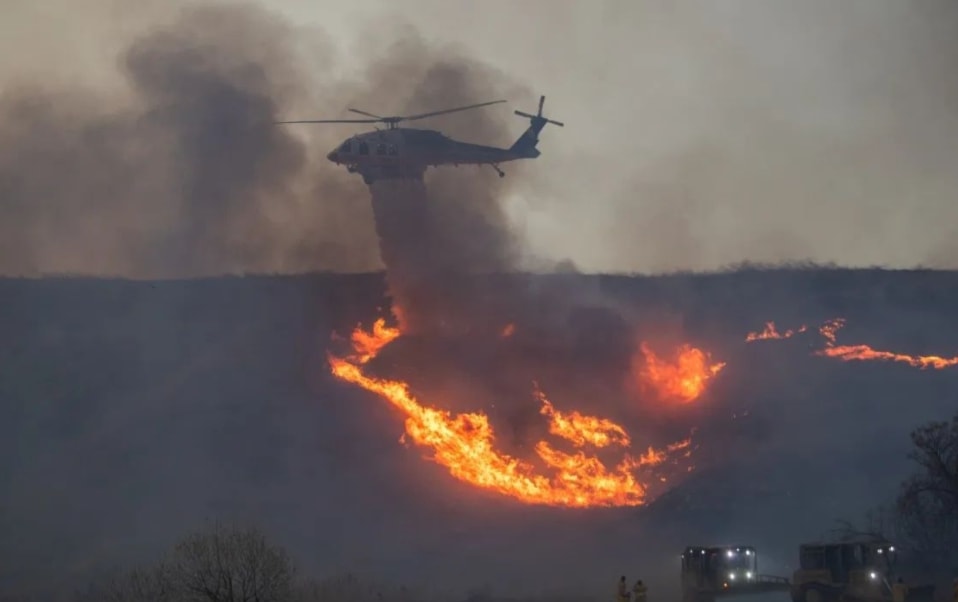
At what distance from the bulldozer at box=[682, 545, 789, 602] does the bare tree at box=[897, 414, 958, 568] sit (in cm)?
969

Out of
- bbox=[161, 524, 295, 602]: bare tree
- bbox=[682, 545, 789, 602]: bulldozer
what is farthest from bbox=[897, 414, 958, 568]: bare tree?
bbox=[161, 524, 295, 602]: bare tree

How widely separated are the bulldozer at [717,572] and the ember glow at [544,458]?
52.4 ft

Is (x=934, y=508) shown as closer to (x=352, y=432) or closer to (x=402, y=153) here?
(x=352, y=432)

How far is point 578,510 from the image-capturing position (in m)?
63.5

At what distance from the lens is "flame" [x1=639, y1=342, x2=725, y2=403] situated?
241ft

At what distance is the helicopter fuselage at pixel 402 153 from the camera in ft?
246

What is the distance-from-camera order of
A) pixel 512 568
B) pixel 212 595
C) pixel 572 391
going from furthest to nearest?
pixel 572 391, pixel 512 568, pixel 212 595

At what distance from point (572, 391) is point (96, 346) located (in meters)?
34.4

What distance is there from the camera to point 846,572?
45812 millimetres

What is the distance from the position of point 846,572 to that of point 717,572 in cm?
509

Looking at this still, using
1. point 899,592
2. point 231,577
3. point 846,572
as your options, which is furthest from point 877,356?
point 231,577

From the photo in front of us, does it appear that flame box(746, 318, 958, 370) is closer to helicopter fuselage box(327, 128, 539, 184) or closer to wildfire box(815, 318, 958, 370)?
wildfire box(815, 318, 958, 370)

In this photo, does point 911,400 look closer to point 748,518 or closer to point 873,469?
point 873,469

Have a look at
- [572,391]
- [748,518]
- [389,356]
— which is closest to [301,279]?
[389,356]
